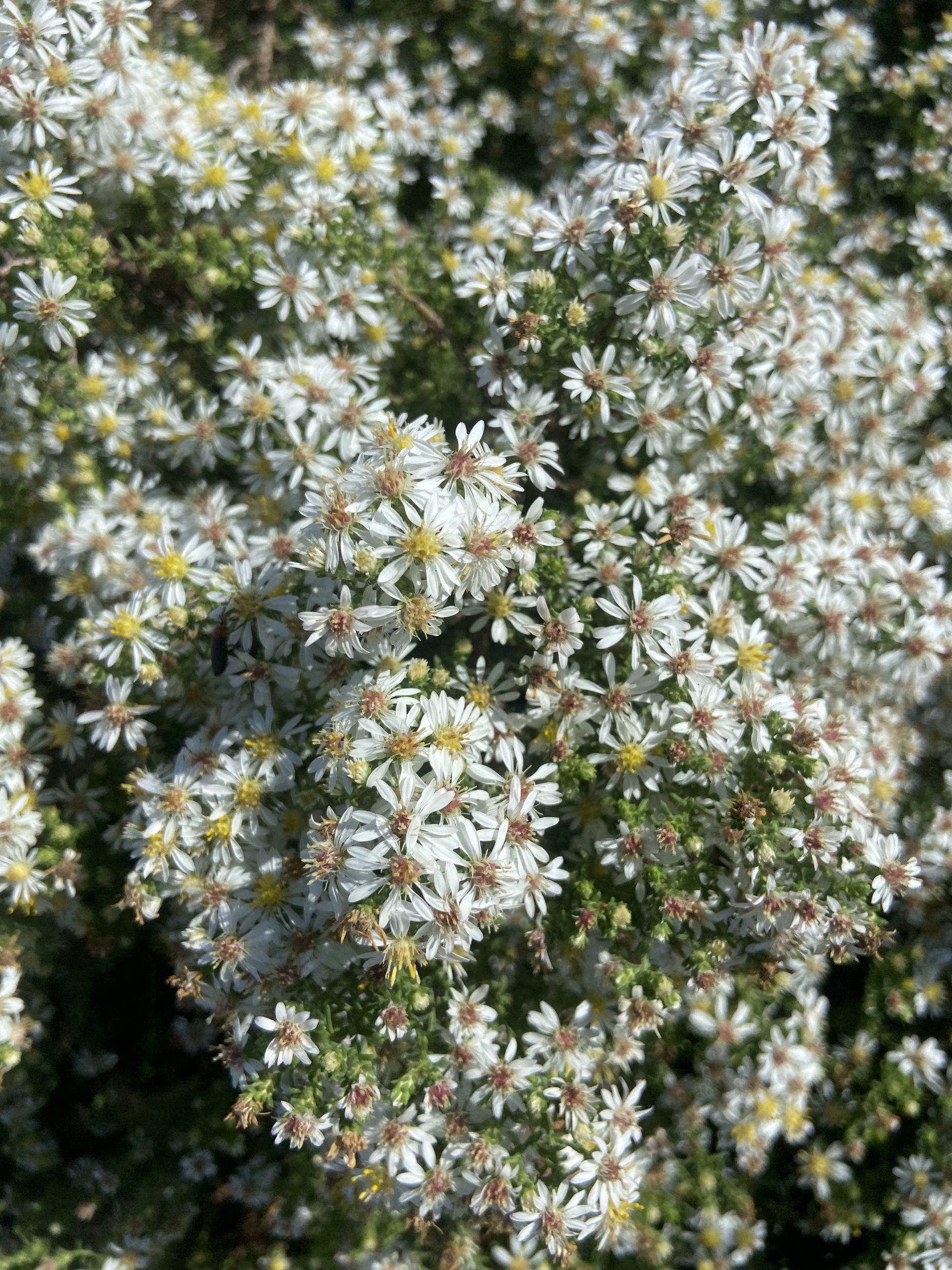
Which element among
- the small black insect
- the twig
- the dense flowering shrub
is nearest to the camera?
the dense flowering shrub

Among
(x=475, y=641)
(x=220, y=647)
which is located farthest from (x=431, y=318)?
(x=220, y=647)

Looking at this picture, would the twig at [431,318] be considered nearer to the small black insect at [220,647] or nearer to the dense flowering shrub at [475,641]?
the dense flowering shrub at [475,641]

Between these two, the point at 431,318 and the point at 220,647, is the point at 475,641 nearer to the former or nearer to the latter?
the point at 220,647

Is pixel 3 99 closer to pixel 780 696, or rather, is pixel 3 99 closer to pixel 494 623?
pixel 494 623

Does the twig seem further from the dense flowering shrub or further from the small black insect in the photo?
the small black insect

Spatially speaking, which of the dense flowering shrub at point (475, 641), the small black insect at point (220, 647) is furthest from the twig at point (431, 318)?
the small black insect at point (220, 647)

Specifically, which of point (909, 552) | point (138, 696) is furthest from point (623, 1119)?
point (909, 552)

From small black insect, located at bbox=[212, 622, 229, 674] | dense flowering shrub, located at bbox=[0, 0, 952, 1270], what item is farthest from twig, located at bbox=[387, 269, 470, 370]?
small black insect, located at bbox=[212, 622, 229, 674]
